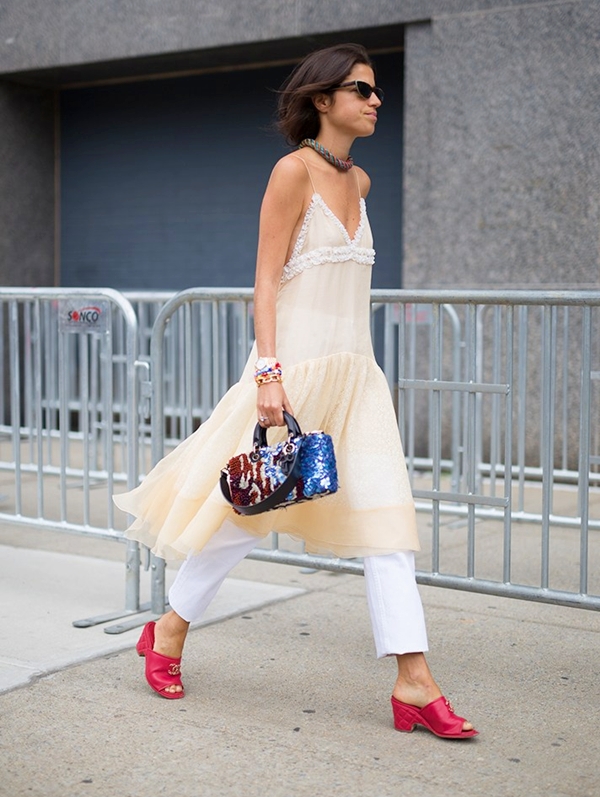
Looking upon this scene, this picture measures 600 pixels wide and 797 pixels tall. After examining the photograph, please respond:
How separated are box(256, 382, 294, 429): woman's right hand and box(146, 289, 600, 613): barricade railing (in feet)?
3.17

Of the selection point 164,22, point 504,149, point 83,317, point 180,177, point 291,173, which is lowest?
point 83,317

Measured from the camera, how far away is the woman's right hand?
3.47m

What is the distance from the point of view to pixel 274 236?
361 cm

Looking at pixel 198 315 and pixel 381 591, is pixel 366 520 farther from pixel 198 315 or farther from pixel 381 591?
pixel 198 315

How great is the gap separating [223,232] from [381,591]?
24.8 ft

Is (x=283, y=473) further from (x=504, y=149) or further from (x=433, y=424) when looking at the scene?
(x=504, y=149)

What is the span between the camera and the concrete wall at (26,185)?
11344 millimetres

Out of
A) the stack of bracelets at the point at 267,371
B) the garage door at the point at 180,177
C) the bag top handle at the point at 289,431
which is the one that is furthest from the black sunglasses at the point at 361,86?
the garage door at the point at 180,177

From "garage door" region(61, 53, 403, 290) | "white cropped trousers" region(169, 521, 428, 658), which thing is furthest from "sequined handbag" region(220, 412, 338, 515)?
"garage door" region(61, 53, 403, 290)

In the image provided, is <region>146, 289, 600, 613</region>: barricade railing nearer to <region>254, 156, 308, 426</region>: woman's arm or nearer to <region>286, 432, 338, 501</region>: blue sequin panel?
<region>254, 156, 308, 426</region>: woman's arm

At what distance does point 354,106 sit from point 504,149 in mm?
5133

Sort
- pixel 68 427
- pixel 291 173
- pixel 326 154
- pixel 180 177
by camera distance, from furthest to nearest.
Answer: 1. pixel 180 177
2. pixel 68 427
3. pixel 326 154
4. pixel 291 173

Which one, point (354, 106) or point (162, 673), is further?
point (162, 673)

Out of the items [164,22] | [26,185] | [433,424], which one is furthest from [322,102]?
[26,185]
